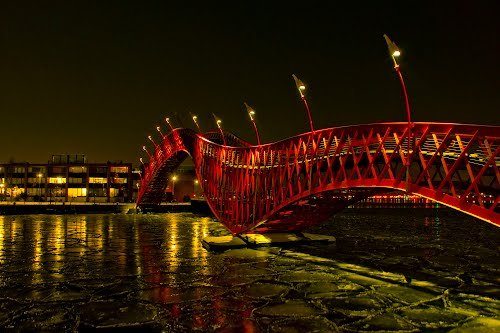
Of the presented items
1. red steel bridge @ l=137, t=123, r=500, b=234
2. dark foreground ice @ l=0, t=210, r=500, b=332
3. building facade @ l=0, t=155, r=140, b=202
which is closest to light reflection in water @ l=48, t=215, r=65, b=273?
dark foreground ice @ l=0, t=210, r=500, b=332

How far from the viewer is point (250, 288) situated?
1692 centimetres

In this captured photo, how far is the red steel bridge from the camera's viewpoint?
15.2 meters

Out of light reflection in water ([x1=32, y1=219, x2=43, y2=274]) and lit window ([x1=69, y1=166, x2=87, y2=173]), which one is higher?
lit window ([x1=69, y1=166, x2=87, y2=173])

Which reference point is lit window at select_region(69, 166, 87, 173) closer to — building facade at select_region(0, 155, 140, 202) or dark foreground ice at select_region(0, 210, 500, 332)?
building facade at select_region(0, 155, 140, 202)

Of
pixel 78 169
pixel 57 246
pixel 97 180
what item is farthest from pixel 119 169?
pixel 57 246

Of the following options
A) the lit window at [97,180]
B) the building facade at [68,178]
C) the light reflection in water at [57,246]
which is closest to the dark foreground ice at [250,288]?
the light reflection in water at [57,246]

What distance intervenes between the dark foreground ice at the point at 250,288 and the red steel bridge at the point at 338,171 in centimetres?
276

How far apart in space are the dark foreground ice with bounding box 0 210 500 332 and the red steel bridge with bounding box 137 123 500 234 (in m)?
2.76

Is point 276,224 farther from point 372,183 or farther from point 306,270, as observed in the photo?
point 372,183

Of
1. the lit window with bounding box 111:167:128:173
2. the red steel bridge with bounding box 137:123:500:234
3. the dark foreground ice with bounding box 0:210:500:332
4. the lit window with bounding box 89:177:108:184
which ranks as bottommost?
the dark foreground ice with bounding box 0:210:500:332

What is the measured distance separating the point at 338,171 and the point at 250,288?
690cm

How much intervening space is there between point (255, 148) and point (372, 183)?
10.7m

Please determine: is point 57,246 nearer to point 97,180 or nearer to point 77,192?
point 97,180

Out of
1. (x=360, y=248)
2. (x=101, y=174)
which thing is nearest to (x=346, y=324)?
(x=360, y=248)
